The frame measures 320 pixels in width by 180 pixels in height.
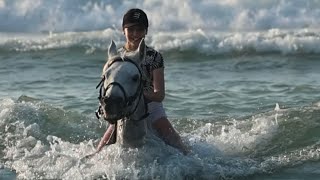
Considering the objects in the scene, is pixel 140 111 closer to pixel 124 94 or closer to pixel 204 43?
pixel 124 94

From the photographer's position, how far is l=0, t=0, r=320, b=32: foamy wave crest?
27250 millimetres

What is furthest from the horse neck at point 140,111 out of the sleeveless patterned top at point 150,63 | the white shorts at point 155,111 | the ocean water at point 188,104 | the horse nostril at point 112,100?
the white shorts at point 155,111

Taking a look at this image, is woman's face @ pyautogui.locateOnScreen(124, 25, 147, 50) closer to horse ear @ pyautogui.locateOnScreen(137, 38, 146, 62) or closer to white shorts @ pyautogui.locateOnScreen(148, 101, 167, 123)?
horse ear @ pyautogui.locateOnScreen(137, 38, 146, 62)

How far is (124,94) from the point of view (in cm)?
529

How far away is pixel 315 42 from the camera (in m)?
19.4

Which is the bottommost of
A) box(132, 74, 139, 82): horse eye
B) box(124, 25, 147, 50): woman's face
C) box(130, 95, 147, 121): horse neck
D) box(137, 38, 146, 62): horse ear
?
box(130, 95, 147, 121): horse neck

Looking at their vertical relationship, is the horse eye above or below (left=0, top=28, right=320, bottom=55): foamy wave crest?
above

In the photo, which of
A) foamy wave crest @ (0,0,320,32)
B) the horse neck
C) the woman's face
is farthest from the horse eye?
foamy wave crest @ (0,0,320,32)

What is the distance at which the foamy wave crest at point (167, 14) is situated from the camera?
2725 cm

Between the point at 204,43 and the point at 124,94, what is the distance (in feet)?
47.8

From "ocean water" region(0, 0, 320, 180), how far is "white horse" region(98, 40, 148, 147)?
28cm

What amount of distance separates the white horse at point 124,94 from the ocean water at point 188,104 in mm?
282

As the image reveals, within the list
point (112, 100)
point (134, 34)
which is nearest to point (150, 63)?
Answer: point (134, 34)

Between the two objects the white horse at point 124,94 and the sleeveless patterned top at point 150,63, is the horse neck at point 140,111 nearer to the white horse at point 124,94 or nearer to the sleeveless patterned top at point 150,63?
the white horse at point 124,94
